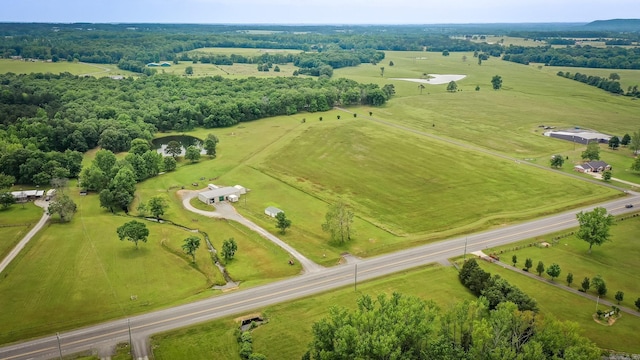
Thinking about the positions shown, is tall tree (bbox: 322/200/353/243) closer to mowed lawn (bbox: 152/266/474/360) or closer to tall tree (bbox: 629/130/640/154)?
mowed lawn (bbox: 152/266/474/360)

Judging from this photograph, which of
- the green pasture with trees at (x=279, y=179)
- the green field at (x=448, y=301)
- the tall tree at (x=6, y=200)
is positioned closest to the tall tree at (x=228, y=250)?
the green pasture with trees at (x=279, y=179)

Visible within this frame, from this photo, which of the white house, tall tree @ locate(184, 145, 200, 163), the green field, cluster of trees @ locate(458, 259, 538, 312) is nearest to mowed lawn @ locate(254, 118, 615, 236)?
the green field

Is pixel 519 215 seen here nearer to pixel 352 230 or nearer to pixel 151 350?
pixel 352 230

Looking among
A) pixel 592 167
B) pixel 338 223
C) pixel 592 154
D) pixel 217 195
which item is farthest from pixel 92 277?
pixel 592 154

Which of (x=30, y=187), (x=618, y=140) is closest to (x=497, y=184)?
(x=618, y=140)

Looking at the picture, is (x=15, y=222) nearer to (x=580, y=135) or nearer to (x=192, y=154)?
(x=192, y=154)

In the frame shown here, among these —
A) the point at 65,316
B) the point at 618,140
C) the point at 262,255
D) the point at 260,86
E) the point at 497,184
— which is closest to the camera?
the point at 65,316

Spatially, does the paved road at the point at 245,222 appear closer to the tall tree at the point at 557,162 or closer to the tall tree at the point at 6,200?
the tall tree at the point at 6,200
